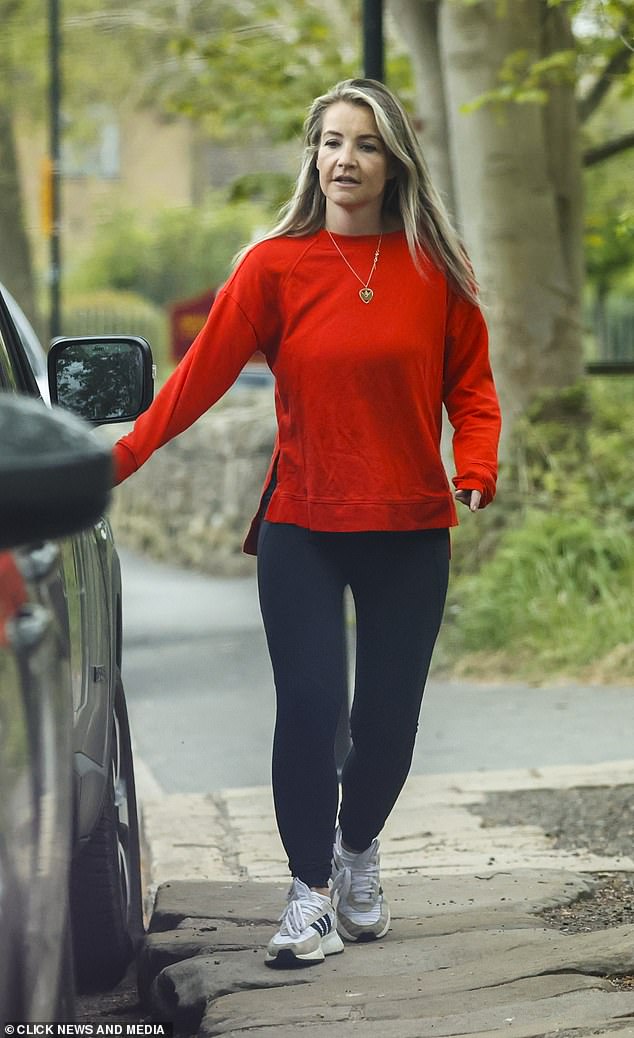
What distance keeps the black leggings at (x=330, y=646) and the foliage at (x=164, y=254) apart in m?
34.6

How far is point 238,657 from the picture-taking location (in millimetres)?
9438

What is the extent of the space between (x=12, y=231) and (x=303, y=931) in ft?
69.4

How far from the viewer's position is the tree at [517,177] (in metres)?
9.70

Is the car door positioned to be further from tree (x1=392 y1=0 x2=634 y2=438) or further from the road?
tree (x1=392 y1=0 x2=634 y2=438)

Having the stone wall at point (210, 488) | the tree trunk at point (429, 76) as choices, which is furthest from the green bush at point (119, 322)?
the tree trunk at point (429, 76)

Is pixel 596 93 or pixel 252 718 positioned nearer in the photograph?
pixel 252 718

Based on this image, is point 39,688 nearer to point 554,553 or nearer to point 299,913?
point 299,913

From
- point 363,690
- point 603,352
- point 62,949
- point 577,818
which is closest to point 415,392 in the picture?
point 363,690

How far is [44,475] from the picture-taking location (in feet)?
5.97

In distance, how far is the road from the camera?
6.64 metres

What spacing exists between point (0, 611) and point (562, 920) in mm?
2669

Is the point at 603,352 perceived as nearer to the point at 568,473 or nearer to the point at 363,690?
the point at 568,473

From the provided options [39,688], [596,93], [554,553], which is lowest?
[554,553]

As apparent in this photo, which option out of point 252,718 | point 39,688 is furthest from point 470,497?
point 252,718
